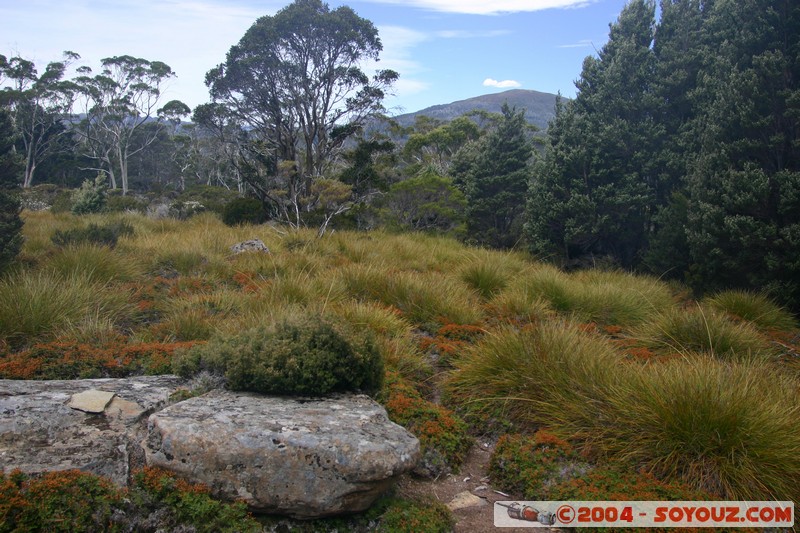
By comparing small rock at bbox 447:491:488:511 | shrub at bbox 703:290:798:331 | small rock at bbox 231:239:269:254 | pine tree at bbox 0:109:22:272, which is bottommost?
small rock at bbox 447:491:488:511

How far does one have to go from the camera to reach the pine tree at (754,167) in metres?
10.0

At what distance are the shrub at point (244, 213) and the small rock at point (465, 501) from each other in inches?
648

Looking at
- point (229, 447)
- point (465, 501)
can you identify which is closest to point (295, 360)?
point (229, 447)

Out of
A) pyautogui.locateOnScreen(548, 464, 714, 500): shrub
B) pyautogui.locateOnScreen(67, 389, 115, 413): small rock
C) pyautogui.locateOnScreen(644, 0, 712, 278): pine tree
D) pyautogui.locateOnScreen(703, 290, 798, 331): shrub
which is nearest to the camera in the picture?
pyautogui.locateOnScreen(548, 464, 714, 500): shrub

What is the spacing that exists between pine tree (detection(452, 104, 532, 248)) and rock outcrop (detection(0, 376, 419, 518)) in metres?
16.4

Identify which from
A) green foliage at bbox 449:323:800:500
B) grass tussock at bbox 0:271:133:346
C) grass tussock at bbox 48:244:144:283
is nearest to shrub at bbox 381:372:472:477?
green foliage at bbox 449:323:800:500

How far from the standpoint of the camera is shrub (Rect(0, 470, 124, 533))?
287cm

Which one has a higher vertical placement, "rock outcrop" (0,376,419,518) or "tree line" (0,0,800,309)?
"tree line" (0,0,800,309)

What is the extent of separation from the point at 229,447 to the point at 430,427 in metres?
1.76

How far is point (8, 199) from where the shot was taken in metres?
8.52

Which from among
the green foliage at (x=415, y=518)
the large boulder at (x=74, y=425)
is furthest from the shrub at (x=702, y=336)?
the large boulder at (x=74, y=425)

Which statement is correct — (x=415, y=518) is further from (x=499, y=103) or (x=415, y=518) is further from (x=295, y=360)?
(x=499, y=103)

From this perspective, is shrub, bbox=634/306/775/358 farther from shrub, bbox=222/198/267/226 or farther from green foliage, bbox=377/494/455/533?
shrub, bbox=222/198/267/226

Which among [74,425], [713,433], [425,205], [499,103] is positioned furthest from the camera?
[499,103]
